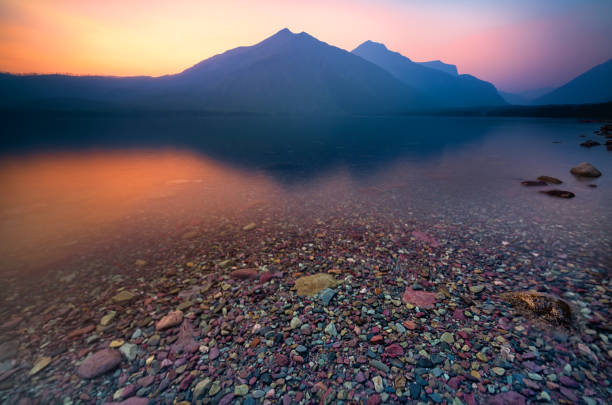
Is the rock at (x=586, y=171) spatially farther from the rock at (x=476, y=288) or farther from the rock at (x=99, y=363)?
the rock at (x=99, y=363)

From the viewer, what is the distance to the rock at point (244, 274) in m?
8.63

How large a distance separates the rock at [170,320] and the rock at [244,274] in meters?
2.08

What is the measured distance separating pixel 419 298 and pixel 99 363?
26.9 feet

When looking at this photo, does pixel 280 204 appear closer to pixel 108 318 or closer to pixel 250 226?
pixel 250 226

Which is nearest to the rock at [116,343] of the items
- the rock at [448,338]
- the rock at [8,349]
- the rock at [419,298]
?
the rock at [8,349]

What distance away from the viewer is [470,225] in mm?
12539

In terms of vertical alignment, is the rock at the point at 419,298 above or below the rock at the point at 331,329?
above

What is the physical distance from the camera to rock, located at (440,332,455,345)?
5.86m

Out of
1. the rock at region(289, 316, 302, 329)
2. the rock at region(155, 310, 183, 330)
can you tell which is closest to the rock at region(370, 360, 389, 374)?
the rock at region(289, 316, 302, 329)

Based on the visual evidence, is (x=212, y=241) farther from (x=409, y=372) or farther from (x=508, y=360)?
(x=508, y=360)

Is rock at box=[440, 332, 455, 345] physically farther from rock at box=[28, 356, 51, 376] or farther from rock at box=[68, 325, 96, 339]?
rock at box=[28, 356, 51, 376]

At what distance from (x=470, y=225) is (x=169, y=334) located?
13444 mm

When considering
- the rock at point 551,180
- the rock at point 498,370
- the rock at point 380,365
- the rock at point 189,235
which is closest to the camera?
the rock at point 498,370

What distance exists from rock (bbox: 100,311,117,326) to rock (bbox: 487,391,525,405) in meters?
9.07
